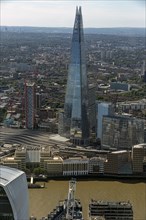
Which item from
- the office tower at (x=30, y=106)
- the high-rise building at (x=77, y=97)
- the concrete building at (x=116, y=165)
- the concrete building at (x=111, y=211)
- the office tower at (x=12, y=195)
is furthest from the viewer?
the office tower at (x=30, y=106)

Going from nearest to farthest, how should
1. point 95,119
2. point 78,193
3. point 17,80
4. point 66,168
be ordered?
point 78,193 → point 66,168 → point 95,119 → point 17,80

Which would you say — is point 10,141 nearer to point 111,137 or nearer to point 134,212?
point 111,137

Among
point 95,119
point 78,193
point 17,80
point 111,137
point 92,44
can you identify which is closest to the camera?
point 78,193

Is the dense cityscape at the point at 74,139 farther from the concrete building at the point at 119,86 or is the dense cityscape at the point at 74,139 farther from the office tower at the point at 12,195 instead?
the concrete building at the point at 119,86

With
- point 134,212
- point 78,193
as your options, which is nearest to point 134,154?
point 78,193

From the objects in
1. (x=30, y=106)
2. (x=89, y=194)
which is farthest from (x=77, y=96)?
(x=89, y=194)

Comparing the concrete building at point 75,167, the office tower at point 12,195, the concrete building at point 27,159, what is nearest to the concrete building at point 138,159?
the concrete building at point 75,167

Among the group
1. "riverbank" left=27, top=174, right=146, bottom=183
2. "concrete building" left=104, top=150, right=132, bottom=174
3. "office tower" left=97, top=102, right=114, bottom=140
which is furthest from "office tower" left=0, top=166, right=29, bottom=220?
"office tower" left=97, top=102, right=114, bottom=140
